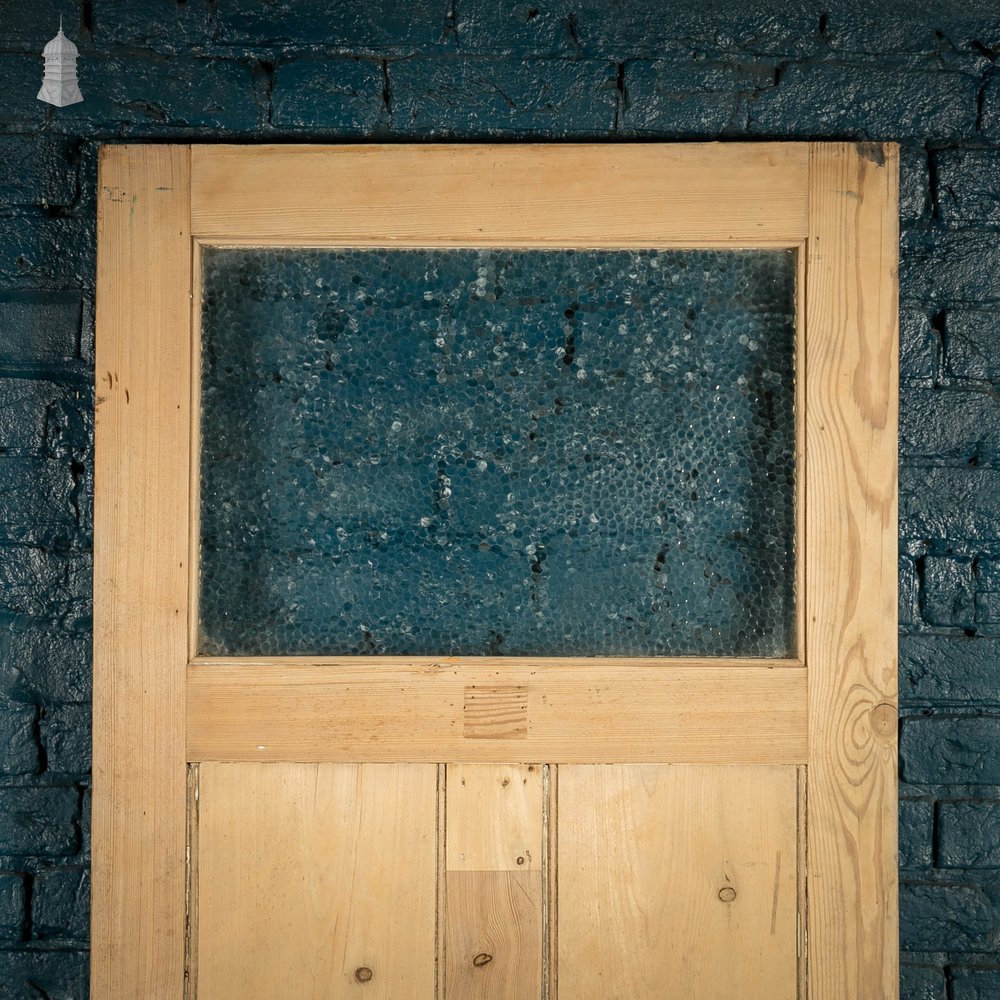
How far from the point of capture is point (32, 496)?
1062 millimetres

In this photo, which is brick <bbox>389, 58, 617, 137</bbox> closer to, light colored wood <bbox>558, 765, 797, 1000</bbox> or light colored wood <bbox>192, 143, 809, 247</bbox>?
light colored wood <bbox>192, 143, 809, 247</bbox>

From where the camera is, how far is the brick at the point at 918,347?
1.07 meters

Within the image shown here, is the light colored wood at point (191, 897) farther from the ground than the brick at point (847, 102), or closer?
closer

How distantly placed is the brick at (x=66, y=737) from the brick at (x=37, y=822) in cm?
4

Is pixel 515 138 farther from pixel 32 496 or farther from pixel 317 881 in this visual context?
pixel 317 881

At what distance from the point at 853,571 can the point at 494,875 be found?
1.93ft

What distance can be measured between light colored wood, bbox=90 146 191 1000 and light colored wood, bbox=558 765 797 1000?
1.63 feet

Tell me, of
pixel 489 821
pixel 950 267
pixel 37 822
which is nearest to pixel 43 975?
pixel 37 822

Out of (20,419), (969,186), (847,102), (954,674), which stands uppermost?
(847,102)

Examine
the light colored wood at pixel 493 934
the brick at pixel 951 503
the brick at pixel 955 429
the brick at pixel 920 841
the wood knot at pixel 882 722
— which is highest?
the brick at pixel 955 429

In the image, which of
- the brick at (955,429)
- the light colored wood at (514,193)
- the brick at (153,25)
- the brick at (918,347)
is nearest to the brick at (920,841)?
the brick at (955,429)

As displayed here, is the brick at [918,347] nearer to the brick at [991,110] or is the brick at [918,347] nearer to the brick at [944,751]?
the brick at [991,110]

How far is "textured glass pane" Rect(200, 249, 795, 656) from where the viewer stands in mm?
1036

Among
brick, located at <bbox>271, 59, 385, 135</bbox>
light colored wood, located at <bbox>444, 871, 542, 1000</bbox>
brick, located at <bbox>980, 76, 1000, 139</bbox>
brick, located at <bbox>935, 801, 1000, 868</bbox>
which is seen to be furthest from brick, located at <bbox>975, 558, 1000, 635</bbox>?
brick, located at <bbox>271, 59, 385, 135</bbox>
